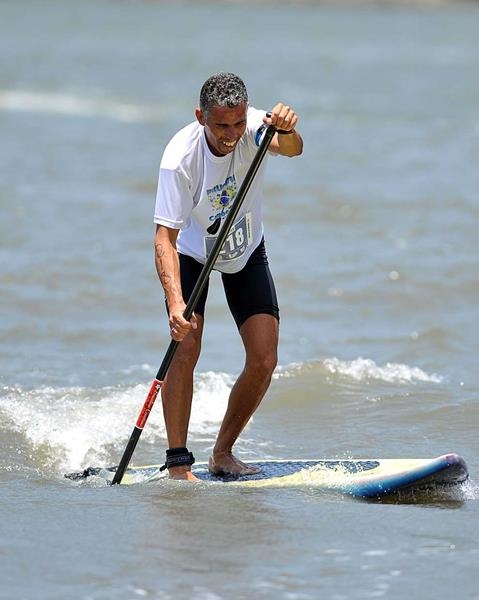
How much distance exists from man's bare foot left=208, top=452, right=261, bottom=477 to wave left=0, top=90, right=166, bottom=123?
67.3ft

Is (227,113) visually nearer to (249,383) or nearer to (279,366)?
(249,383)

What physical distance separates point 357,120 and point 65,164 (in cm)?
980

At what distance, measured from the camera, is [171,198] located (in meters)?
5.88

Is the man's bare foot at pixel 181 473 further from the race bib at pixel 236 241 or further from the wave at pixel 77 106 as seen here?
the wave at pixel 77 106

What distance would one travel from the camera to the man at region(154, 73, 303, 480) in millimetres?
5777

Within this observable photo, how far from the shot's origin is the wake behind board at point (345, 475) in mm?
5773

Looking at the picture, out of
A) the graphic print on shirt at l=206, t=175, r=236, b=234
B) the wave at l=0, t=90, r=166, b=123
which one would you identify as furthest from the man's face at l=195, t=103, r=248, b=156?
the wave at l=0, t=90, r=166, b=123

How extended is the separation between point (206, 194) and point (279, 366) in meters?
3.48

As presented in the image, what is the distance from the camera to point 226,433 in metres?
6.51

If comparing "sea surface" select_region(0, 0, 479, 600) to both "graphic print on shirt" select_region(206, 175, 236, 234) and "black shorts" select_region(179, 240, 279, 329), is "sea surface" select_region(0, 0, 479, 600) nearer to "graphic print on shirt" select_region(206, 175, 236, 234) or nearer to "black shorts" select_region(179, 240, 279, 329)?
"black shorts" select_region(179, 240, 279, 329)

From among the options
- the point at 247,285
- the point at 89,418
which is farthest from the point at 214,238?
the point at 89,418

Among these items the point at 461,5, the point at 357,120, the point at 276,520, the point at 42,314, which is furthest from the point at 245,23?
the point at 276,520

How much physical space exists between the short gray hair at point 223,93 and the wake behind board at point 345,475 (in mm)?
1815

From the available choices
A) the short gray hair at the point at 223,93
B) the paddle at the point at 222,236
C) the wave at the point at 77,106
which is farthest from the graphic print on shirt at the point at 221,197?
the wave at the point at 77,106
